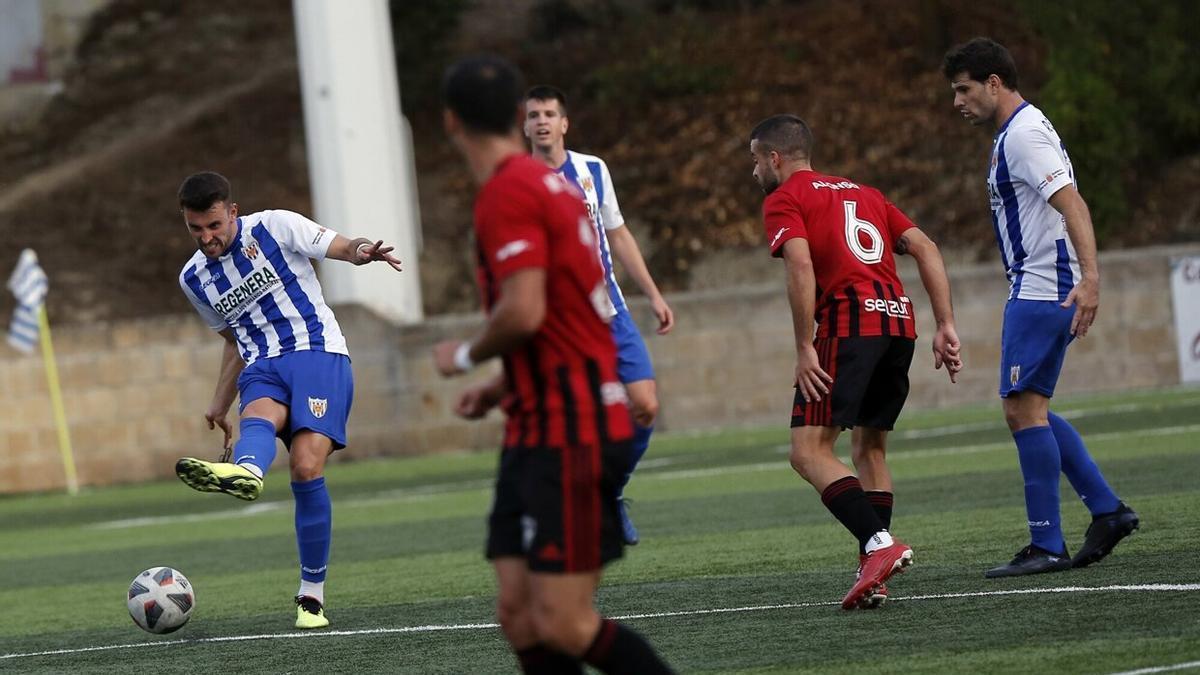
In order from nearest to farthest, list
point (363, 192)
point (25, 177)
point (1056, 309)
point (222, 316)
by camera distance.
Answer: point (1056, 309) < point (222, 316) < point (363, 192) < point (25, 177)

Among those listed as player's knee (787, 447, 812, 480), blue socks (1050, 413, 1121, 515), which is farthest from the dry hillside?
player's knee (787, 447, 812, 480)

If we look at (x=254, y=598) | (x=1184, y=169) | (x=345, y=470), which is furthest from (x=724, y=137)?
(x=254, y=598)

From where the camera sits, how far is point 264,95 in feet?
119

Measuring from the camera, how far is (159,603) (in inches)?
303

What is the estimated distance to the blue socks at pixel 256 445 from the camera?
764cm

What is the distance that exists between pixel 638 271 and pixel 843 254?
128cm

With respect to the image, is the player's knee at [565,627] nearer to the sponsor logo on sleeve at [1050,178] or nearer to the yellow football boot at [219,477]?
the yellow football boot at [219,477]

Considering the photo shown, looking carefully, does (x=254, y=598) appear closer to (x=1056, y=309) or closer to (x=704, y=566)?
(x=704, y=566)

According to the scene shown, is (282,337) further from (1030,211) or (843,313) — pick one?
(1030,211)

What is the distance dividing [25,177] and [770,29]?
14.8m

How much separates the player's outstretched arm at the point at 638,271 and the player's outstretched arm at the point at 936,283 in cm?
106

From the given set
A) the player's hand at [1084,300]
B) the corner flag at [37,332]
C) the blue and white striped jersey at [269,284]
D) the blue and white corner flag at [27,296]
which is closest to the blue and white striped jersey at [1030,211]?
the player's hand at [1084,300]

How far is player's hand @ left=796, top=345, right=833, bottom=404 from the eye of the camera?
22.1 ft

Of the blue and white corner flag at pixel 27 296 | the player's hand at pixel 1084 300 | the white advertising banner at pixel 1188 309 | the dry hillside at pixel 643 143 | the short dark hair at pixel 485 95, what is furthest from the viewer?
the dry hillside at pixel 643 143
